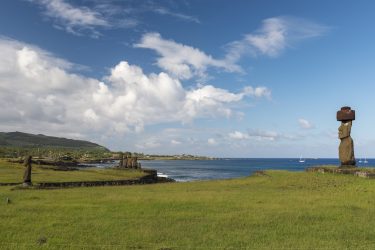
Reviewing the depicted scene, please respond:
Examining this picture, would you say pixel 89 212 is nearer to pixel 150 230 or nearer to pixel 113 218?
pixel 113 218

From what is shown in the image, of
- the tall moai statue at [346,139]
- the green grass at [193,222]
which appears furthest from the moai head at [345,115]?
the green grass at [193,222]

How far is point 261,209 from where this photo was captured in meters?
19.8

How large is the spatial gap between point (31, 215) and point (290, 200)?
43.9 feet

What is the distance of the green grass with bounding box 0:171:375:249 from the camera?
1340 cm

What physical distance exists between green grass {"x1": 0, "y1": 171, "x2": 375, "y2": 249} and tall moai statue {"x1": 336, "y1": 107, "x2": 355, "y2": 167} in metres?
13.8

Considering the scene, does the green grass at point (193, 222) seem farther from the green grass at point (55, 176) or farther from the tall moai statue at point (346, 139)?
the green grass at point (55, 176)

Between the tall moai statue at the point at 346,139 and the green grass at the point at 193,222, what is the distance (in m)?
13.8

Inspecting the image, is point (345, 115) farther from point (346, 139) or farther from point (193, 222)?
point (193, 222)

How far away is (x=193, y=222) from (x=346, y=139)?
26338 millimetres

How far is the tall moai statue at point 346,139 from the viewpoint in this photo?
38381 millimetres

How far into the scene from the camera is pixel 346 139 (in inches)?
1519

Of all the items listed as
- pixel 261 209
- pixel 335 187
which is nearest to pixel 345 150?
pixel 335 187

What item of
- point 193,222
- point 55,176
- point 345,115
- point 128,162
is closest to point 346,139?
point 345,115

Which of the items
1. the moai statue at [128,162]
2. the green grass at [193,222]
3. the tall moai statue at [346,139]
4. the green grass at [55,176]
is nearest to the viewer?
the green grass at [193,222]
